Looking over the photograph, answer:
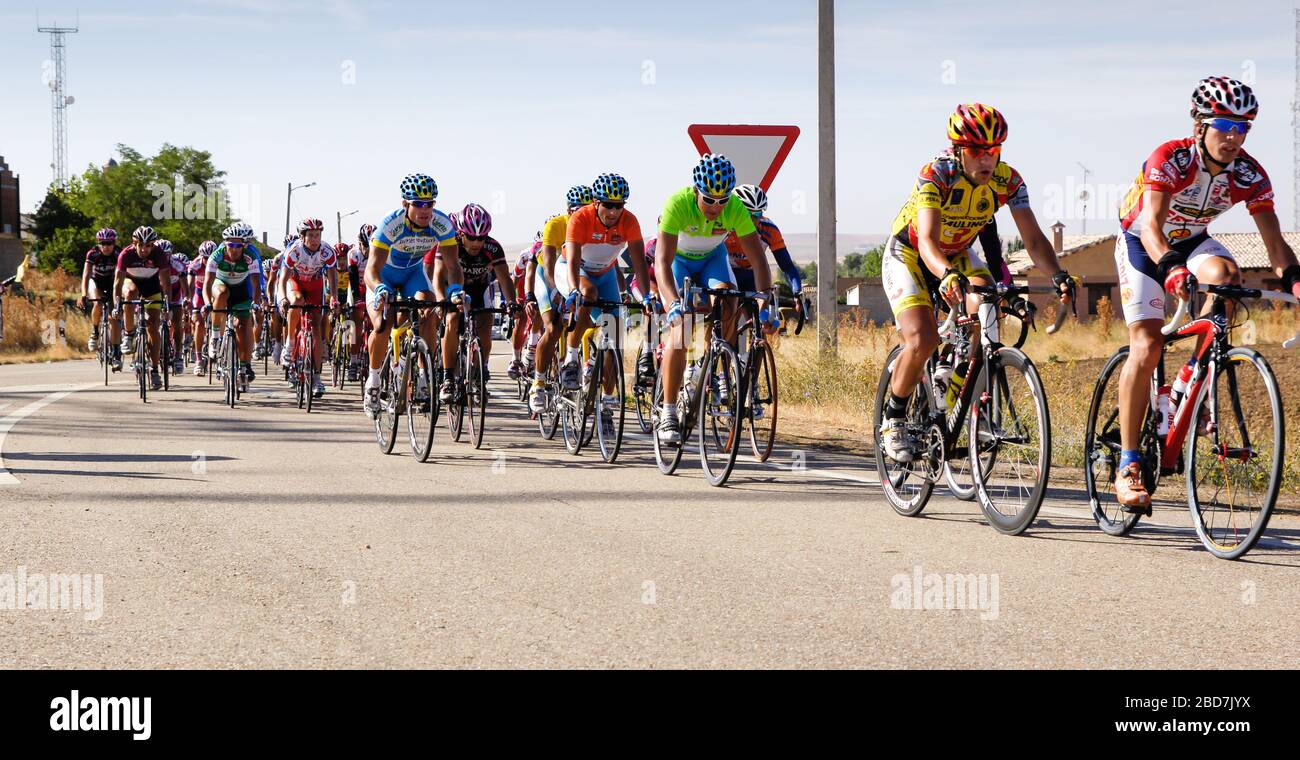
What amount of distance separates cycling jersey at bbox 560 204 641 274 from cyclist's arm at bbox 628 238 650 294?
5 cm

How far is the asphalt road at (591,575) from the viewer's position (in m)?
4.62

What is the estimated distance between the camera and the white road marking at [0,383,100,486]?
30.5 ft

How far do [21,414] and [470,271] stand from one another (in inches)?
206

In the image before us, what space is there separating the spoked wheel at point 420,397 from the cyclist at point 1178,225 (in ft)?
18.2

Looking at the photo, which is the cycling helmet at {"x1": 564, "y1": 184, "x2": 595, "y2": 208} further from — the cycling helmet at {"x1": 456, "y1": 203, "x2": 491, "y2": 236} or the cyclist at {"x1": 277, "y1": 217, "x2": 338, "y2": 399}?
the cyclist at {"x1": 277, "y1": 217, "x2": 338, "y2": 399}

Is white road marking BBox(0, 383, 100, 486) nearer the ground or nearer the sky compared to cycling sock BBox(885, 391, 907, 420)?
nearer the ground

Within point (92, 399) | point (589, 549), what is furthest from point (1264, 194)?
point (92, 399)

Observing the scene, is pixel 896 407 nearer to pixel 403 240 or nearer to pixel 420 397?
pixel 420 397

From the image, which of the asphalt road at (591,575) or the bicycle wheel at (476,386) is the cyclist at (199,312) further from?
the asphalt road at (591,575)

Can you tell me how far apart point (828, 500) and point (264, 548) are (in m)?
3.26

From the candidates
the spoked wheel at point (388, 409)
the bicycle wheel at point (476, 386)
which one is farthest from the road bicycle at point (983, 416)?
the spoked wheel at point (388, 409)

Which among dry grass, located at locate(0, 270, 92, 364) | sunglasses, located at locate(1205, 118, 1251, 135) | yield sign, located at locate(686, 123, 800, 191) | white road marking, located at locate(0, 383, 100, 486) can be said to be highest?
yield sign, located at locate(686, 123, 800, 191)

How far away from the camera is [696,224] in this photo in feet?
31.7

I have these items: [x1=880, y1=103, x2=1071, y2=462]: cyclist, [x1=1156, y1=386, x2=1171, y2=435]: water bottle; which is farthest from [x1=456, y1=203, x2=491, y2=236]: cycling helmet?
[x1=1156, y1=386, x2=1171, y2=435]: water bottle
